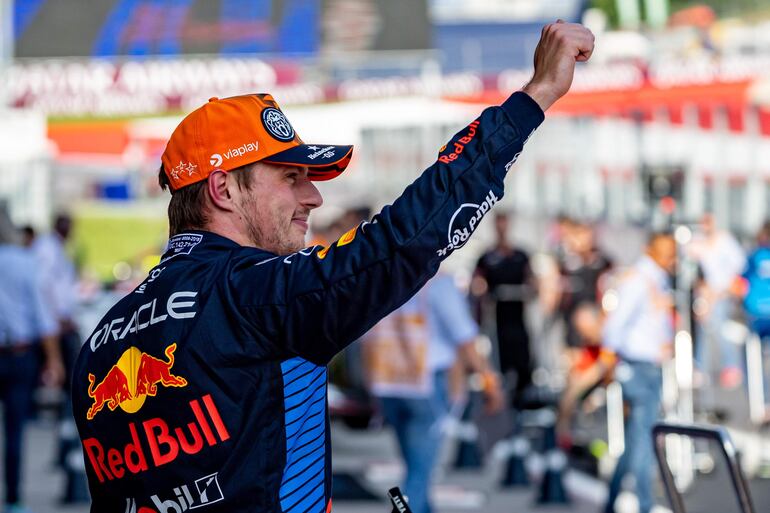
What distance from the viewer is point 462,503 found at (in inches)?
439

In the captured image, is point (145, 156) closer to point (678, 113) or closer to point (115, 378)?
point (678, 113)

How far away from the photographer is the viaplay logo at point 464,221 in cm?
270

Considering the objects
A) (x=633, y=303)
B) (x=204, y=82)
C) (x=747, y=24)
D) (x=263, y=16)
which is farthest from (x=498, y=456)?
(x=747, y=24)

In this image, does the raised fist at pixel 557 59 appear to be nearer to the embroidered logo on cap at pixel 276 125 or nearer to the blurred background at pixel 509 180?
the embroidered logo on cap at pixel 276 125

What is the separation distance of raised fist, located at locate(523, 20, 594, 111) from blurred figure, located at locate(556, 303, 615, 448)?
10.1 m

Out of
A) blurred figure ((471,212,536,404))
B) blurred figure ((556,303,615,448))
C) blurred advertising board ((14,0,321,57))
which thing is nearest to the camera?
blurred figure ((556,303,615,448))

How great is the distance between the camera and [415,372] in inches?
357

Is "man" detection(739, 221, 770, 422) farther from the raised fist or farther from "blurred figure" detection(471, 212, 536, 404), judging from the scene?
the raised fist

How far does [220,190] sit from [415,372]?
6157mm

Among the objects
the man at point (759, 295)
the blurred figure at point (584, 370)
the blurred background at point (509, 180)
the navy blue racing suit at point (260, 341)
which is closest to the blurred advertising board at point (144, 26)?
the blurred background at point (509, 180)

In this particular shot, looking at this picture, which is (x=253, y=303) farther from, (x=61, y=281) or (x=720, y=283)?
(x=720, y=283)

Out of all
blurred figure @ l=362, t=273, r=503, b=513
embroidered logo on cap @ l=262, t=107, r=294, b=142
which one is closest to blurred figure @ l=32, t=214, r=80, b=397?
blurred figure @ l=362, t=273, r=503, b=513

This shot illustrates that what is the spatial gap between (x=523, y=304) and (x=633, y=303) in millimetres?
5096

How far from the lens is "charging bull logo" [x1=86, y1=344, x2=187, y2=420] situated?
2.84 meters
